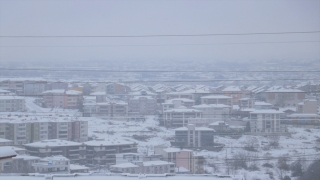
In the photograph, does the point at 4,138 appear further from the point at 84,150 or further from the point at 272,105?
the point at 272,105

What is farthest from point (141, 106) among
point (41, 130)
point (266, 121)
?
point (266, 121)

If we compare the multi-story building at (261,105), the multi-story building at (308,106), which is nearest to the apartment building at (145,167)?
the multi-story building at (261,105)

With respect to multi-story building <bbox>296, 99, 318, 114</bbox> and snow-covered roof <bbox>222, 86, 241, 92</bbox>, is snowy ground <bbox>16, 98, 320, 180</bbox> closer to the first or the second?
multi-story building <bbox>296, 99, 318, 114</bbox>

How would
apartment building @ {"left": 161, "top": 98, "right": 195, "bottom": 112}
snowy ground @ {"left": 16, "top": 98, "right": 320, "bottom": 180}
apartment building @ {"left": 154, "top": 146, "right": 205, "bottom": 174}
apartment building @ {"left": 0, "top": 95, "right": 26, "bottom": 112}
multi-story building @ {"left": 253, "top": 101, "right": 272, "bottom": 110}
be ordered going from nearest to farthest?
apartment building @ {"left": 154, "top": 146, "right": 205, "bottom": 174} → snowy ground @ {"left": 16, "top": 98, "right": 320, "bottom": 180} → multi-story building @ {"left": 253, "top": 101, "right": 272, "bottom": 110} → apartment building @ {"left": 161, "top": 98, "right": 195, "bottom": 112} → apartment building @ {"left": 0, "top": 95, "right": 26, "bottom": 112}

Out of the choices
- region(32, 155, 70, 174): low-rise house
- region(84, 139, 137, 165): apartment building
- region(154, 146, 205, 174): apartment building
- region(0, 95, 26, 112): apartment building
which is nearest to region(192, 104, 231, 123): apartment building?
region(154, 146, 205, 174): apartment building

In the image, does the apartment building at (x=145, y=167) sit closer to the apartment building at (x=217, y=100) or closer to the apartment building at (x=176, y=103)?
the apartment building at (x=176, y=103)
